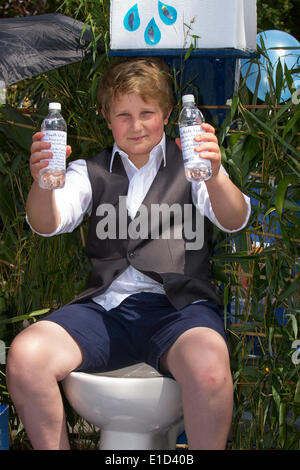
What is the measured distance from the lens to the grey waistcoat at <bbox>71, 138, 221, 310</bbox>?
6.10 feet

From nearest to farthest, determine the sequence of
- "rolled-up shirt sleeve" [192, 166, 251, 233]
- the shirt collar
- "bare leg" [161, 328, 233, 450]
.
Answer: "bare leg" [161, 328, 233, 450] < "rolled-up shirt sleeve" [192, 166, 251, 233] < the shirt collar

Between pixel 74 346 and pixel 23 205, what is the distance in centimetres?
71

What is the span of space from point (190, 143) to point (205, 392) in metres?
0.63

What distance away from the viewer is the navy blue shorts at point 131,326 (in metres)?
1.74

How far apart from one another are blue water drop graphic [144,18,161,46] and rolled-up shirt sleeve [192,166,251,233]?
1.52 ft

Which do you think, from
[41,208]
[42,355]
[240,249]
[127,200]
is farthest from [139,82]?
[42,355]

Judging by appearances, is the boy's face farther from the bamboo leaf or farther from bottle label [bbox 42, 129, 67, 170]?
the bamboo leaf

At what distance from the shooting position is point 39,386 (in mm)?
1628

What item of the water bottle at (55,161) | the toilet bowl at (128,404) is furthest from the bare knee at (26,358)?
the water bottle at (55,161)

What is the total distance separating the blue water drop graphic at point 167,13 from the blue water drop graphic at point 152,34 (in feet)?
0.11

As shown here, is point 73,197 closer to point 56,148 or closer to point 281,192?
point 56,148

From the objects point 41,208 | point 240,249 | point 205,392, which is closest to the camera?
point 205,392

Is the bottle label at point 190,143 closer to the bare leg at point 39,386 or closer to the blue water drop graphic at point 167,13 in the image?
the blue water drop graphic at point 167,13

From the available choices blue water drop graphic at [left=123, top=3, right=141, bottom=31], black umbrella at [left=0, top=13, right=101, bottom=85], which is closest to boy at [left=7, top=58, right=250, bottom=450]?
blue water drop graphic at [left=123, top=3, right=141, bottom=31]
